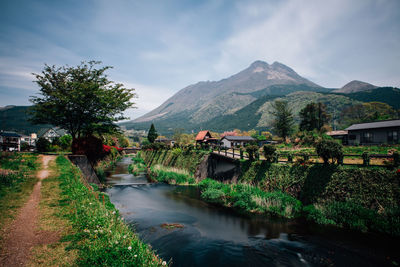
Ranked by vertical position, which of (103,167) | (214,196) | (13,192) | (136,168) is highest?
(13,192)

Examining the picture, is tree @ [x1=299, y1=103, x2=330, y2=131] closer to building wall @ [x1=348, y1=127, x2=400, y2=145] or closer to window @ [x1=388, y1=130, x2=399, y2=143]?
building wall @ [x1=348, y1=127, x2=400, y2=145]

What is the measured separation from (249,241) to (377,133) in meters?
42.1

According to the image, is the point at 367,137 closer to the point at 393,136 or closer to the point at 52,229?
the point at 393,136

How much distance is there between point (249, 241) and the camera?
1105cm

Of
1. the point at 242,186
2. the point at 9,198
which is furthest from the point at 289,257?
the point at 9,198

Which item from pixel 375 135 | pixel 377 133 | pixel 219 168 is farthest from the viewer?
pixel 375 135

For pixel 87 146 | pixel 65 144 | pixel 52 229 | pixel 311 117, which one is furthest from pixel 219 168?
pixel 311 117

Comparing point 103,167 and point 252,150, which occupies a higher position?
point 252,150

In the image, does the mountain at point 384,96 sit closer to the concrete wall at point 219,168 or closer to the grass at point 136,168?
the concrete wall at point 219,168

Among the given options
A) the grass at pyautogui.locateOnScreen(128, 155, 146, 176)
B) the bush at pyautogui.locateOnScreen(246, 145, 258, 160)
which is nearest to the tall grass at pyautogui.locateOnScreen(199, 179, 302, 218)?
the bush at pyautogui.locateOnScreen(246, 145, 258, 160)

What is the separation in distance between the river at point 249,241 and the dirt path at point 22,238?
5.16 meters

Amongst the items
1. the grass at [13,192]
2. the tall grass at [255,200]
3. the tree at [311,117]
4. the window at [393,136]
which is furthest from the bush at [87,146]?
the tree at [311,117]

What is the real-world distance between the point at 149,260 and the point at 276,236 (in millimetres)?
8613

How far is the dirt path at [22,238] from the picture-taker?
5157 mm
